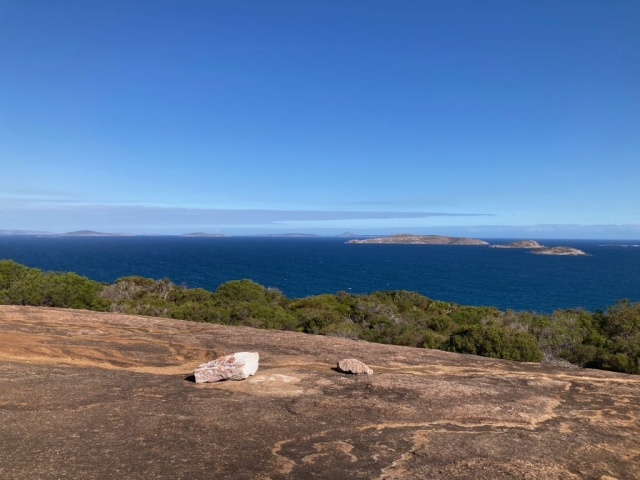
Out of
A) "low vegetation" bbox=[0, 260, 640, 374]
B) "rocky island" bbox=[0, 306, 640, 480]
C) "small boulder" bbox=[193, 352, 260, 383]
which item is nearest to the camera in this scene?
"rocky island" bbox=[0, 306, 640, 480]

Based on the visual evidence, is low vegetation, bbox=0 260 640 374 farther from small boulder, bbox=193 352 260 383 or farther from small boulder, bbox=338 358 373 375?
small boulder, bbox=193 352 260 383

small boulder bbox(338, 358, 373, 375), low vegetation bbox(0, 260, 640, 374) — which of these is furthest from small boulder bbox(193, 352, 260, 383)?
low vegetation bbox(0, 260, 640, 374)

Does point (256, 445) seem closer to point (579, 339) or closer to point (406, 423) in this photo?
point (406, 423)

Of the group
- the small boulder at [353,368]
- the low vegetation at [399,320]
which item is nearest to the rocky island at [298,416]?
the small boulder at [353,368]

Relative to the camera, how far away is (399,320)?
107 ft

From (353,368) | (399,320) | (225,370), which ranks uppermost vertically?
(225,370)

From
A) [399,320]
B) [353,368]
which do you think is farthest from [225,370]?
[399,320]

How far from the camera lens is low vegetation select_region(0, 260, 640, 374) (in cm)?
2095

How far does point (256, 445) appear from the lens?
293 inches

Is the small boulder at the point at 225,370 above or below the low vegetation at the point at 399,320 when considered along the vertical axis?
above

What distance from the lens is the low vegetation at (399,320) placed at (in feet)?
68.7

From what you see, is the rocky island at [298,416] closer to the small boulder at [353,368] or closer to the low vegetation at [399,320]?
the small boulder at [353,368]

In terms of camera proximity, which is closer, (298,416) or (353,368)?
(298,416)

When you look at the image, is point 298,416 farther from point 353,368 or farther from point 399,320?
point 399,320
